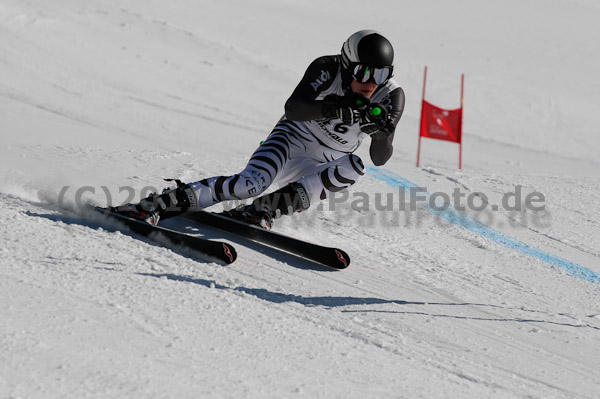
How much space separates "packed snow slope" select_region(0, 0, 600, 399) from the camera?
2.79 meters

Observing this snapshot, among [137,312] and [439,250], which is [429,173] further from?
[137,312]

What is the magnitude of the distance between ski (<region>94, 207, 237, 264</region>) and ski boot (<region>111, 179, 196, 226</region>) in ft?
0.28

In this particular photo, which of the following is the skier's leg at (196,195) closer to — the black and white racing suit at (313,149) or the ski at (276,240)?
the black and white racing suit at (313,149)

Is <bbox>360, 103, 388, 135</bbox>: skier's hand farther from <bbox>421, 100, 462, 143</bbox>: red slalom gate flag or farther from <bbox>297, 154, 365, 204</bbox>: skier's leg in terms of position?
<bbox>421, 100, 462, 143</bbox>: red slalom gate flag

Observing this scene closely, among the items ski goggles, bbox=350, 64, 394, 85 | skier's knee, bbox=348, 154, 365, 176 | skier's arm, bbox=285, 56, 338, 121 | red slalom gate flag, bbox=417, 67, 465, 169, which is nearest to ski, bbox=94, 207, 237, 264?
skier's arm, bbox=285, 56, 338, 121

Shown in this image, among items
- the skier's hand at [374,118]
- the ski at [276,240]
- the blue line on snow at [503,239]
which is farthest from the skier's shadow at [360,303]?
the blue line on snow at [503,239]

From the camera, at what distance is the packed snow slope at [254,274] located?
279 centimetres

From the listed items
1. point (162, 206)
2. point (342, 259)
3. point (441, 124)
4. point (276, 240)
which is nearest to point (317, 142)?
point (276, 240)

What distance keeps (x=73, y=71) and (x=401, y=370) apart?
430 inches

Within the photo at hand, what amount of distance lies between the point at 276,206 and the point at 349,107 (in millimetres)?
955

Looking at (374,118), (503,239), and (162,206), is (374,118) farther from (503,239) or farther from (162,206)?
(503,239)

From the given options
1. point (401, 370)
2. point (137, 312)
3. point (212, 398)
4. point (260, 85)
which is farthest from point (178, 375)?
point (260, 85)

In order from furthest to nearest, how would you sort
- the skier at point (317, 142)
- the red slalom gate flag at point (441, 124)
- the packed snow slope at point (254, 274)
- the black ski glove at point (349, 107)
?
the red slalom gate flag at point (441, 124)
the skier at point (317, 142)
the black ski glove at point (349, 107)
the packed snow slope at point (254, 274)

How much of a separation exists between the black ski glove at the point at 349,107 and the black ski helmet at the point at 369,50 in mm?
253
